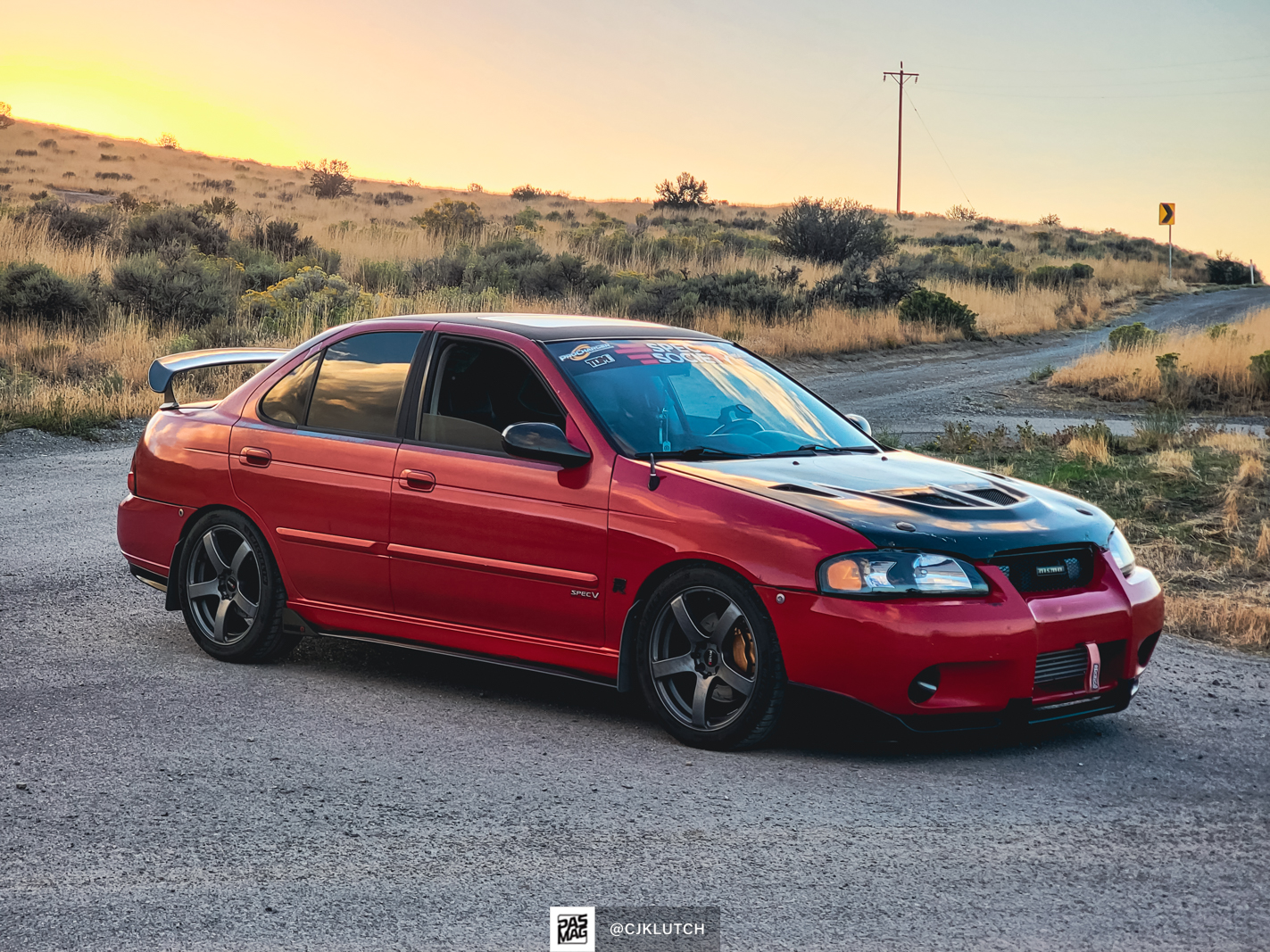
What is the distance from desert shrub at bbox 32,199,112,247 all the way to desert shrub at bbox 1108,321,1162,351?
2032 cm

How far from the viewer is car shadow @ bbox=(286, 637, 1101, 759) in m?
4.91

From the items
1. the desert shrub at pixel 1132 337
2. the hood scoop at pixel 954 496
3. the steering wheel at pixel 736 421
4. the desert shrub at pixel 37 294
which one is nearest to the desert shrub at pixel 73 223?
the desert shrub at pixel 37 294

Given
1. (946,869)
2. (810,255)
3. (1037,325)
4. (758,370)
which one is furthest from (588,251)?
(946,869)

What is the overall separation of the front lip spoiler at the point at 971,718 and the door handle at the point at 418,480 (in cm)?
185

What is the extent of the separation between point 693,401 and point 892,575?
4.75 feet

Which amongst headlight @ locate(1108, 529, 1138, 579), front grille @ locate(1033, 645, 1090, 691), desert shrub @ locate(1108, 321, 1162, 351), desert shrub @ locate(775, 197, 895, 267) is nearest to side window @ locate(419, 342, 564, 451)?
front grille @ locate(1033, 645, 1090, 691)

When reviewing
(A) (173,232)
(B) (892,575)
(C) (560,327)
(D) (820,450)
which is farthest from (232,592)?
(A) (173,232)

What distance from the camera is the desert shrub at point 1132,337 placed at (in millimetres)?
24422

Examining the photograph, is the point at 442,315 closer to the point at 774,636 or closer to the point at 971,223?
the point at 774,636

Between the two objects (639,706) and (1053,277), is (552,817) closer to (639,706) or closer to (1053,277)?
(639,706)

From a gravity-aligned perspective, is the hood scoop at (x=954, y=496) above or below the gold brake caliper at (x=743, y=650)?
above

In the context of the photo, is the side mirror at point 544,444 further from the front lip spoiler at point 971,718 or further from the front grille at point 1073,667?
the front grille at point 1073,667

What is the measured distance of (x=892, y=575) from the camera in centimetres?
484

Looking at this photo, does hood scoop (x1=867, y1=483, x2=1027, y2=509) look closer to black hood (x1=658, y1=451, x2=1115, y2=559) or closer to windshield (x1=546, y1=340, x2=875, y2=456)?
black hood (x1=658, y1=451, x2=1115, y2=559)
